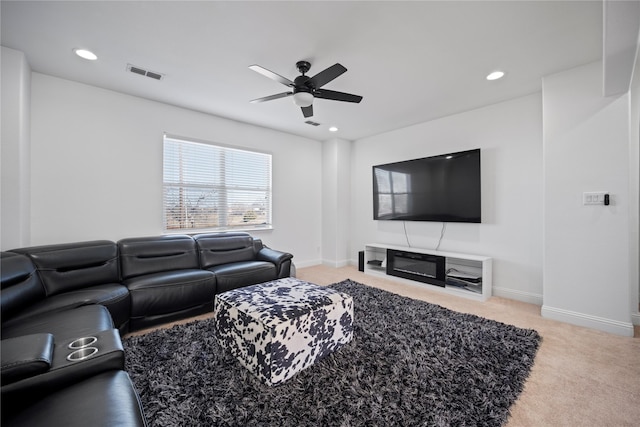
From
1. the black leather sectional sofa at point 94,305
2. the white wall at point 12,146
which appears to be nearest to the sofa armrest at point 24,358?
the black leather sectional sofa at point 94,305

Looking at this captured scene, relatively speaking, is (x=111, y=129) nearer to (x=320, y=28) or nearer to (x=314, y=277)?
(x=320, y=28)

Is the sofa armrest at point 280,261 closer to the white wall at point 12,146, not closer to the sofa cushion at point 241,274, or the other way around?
the sofa cushion at point 241,274

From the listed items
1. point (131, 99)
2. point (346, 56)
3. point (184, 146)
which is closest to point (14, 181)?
point (131, 99)

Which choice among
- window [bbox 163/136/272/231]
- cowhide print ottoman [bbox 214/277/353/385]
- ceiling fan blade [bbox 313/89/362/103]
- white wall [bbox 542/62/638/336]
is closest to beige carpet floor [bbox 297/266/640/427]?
white wall [bbox 542/62/638/336]

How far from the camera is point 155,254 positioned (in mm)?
3006

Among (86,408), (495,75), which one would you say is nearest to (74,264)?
(86,408)

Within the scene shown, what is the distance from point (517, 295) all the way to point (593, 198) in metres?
1.47

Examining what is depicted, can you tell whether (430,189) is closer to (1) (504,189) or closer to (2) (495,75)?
(1) (504,189)

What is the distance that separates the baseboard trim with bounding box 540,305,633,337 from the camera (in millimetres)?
2391

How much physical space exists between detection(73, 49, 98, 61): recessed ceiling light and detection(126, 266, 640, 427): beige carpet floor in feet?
8.92

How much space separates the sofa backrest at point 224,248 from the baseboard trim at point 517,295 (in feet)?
11.2

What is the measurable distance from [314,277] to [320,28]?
11.4ft

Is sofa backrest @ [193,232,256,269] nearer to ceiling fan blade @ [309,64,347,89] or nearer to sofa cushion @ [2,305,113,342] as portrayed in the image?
sofa cushion @ [2,305,113,342]

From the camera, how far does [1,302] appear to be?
5.56ft
